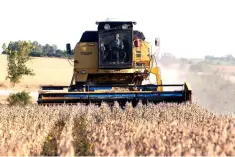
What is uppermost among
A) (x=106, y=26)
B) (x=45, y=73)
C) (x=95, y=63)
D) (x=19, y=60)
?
(x=106, y=26)

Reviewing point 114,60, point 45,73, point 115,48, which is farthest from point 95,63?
point 45,73

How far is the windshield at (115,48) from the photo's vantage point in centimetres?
1941

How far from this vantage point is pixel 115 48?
19594 mm

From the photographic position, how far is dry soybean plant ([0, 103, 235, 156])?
8047 mm

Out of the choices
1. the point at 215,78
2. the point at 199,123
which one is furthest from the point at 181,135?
the point at 215,78

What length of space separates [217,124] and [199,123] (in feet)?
2.84

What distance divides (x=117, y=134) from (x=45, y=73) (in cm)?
6736

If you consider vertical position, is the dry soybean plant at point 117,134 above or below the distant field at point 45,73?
above

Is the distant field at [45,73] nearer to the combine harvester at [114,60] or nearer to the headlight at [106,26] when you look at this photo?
the combine harvester at [114,60]

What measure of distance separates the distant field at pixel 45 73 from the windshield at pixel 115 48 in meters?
37.0

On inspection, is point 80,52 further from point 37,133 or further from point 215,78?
point 215,78

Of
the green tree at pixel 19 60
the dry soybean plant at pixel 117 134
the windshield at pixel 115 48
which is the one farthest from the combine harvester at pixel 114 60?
the green tree at pixel 19 60

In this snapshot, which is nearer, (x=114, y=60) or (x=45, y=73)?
(x=114, y=60)

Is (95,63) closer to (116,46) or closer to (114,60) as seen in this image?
(114,60)
